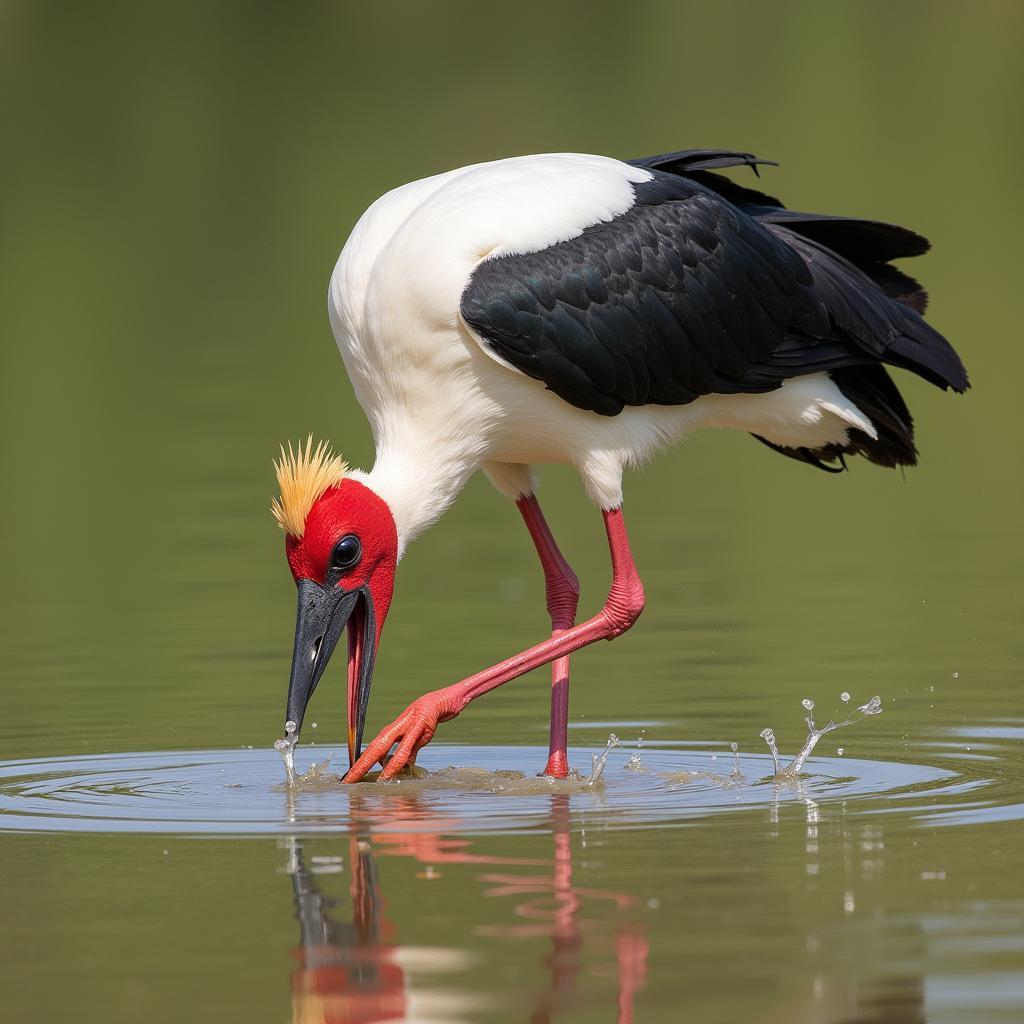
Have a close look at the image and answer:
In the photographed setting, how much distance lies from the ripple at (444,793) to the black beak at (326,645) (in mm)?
280

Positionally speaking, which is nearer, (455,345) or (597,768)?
(597,768)

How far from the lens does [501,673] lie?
29.5 feet

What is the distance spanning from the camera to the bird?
8711 mm

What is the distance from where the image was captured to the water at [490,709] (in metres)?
5.98

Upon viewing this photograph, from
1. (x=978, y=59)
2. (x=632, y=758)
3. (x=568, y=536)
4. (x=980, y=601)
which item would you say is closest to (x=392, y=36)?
(x=978, y=59)

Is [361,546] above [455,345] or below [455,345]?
below

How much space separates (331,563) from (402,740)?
647 mm

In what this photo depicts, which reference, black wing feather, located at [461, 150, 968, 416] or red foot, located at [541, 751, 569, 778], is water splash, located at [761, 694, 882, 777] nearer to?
red foot, located at [541, 751, 569, 778]

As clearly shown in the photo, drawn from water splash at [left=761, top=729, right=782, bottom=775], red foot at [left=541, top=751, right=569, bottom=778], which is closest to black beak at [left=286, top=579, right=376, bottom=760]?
red foot at [left=541, top=751, right=569, bottom=778]

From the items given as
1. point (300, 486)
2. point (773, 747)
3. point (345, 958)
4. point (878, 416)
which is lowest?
point (345, 958)

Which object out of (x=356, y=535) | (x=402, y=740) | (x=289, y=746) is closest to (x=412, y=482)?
(x=356, y=535)

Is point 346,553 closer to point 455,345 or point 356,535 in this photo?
point 356,535

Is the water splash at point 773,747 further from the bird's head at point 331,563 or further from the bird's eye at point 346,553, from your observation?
the bird's eye at point 346,553

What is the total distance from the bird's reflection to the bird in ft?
4.06
